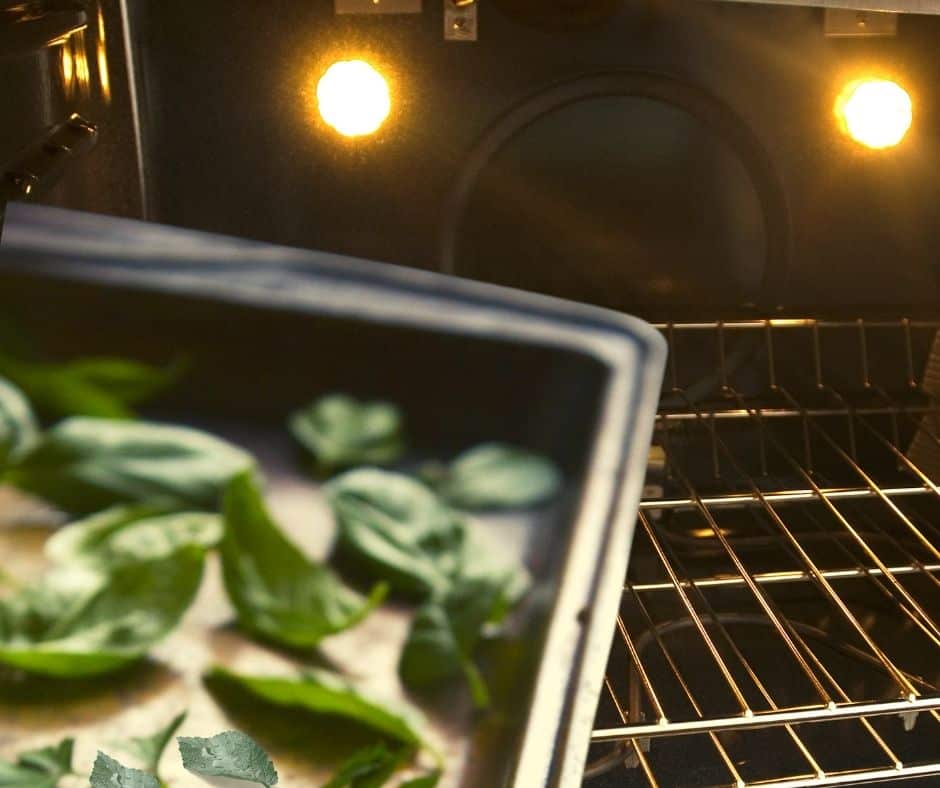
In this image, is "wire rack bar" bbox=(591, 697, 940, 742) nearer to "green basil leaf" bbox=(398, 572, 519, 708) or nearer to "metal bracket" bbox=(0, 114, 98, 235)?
"green basil leaf" bbox=(398, 572, 519, 708)

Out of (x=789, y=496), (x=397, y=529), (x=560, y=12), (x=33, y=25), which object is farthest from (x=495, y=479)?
(x=33, y=25)

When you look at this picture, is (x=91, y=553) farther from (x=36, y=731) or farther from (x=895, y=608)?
(x=895, y=608)

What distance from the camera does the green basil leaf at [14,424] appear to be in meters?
0.73

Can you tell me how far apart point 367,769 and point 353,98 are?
41cm

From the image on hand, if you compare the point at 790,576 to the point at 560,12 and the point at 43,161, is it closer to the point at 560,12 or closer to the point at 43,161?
the point at 560,12

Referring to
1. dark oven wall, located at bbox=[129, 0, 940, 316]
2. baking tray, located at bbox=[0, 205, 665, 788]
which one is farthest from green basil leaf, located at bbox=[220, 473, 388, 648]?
dark oven wall, located at bbox=[129, 0, 940, 316]

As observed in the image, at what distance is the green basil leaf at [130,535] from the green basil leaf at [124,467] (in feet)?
0.04

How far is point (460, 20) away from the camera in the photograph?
727 millimetres

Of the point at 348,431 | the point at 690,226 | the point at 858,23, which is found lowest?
the point at 348,431

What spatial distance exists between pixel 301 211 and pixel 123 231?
0.12 meters

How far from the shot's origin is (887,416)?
2.80 feet

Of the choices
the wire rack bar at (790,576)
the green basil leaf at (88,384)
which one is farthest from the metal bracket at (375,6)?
the wire rack bar at (790,576)

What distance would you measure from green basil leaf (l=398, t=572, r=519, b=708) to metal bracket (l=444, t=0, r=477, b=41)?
0.34 metres

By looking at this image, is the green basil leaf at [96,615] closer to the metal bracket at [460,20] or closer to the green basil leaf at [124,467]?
the green basil leaf at [124,467]
